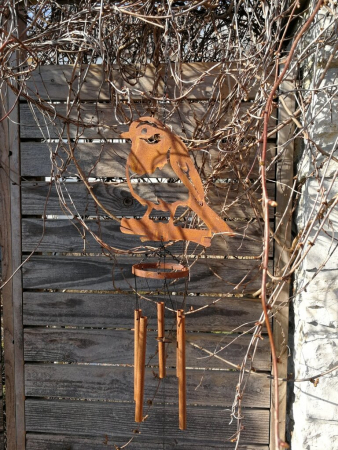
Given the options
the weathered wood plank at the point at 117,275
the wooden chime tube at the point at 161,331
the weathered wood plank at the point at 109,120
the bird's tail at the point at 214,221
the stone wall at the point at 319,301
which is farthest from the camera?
the weathered wood plank at the point at 117,275

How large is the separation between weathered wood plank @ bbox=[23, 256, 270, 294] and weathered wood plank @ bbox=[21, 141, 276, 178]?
0.31 meters

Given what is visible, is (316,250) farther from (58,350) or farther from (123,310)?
(58,350)

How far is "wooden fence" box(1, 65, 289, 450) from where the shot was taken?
1579 millimetres

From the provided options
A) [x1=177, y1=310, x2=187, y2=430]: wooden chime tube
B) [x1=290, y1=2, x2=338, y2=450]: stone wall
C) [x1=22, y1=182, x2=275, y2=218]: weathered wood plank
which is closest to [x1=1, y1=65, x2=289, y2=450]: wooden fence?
[x1=22, y1=182, x2=275, y2=218]: weathered wood plank

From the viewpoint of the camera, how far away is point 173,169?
1.12 metres

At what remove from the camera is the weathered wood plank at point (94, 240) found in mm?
1563

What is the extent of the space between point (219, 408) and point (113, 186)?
891mm

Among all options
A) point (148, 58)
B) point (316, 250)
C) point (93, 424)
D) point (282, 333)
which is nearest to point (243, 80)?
point (148, 58)

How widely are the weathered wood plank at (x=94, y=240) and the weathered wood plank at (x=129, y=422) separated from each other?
58 cm

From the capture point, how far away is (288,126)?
4.96ft

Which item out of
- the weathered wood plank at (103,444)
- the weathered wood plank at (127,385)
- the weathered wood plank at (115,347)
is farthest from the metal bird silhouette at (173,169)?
the weathered wood plank at (103,444)

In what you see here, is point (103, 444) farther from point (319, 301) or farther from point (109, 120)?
point (109, 120)

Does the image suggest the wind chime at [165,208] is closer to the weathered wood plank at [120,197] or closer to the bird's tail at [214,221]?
the bird's tail at [214,221]

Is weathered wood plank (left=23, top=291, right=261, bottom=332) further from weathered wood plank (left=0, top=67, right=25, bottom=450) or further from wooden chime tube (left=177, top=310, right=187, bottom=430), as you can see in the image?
wooden chime tube (left=177, top=310, right=187, bottom=430)
